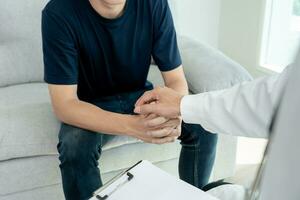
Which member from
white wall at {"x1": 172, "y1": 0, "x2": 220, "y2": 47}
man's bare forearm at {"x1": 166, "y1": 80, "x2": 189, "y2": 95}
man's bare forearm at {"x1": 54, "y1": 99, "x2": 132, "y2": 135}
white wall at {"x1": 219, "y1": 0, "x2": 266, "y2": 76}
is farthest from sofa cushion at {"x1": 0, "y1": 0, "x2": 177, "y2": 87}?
white wall at {"x1": 219, "y1": 0, "x2": 266, "y2": 76}

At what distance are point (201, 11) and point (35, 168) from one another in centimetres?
171

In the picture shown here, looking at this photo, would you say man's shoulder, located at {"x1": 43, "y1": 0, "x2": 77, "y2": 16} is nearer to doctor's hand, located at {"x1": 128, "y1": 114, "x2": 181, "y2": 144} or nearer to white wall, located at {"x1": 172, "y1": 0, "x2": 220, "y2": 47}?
doctor's hand, located at {"x1": 128, "y1": 114, "x2": 181, "y2": 144}

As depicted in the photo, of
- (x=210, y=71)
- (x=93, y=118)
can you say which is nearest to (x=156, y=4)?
(x=210, y=71)

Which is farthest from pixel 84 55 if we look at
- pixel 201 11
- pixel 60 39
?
pixel 201 11

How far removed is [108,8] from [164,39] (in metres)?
0.23

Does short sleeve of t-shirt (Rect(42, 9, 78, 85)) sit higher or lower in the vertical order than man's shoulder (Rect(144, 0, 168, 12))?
lower

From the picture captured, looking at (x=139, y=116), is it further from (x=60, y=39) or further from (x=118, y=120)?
(x=60, y=39)

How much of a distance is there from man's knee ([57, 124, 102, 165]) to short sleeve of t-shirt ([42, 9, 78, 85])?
0.54ft

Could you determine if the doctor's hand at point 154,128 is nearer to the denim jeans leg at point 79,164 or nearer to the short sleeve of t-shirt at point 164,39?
the denim jeans leg at point 79,164

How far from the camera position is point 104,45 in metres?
1.26

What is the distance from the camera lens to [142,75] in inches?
54.5

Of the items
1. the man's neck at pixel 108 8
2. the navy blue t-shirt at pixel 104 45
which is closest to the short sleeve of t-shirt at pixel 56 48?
the navy blue t-shirt at pixel 104 45

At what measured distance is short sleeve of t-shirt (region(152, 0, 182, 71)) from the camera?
1.31 metres

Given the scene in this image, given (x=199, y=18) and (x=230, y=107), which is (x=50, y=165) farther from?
(x=199, y=18)
